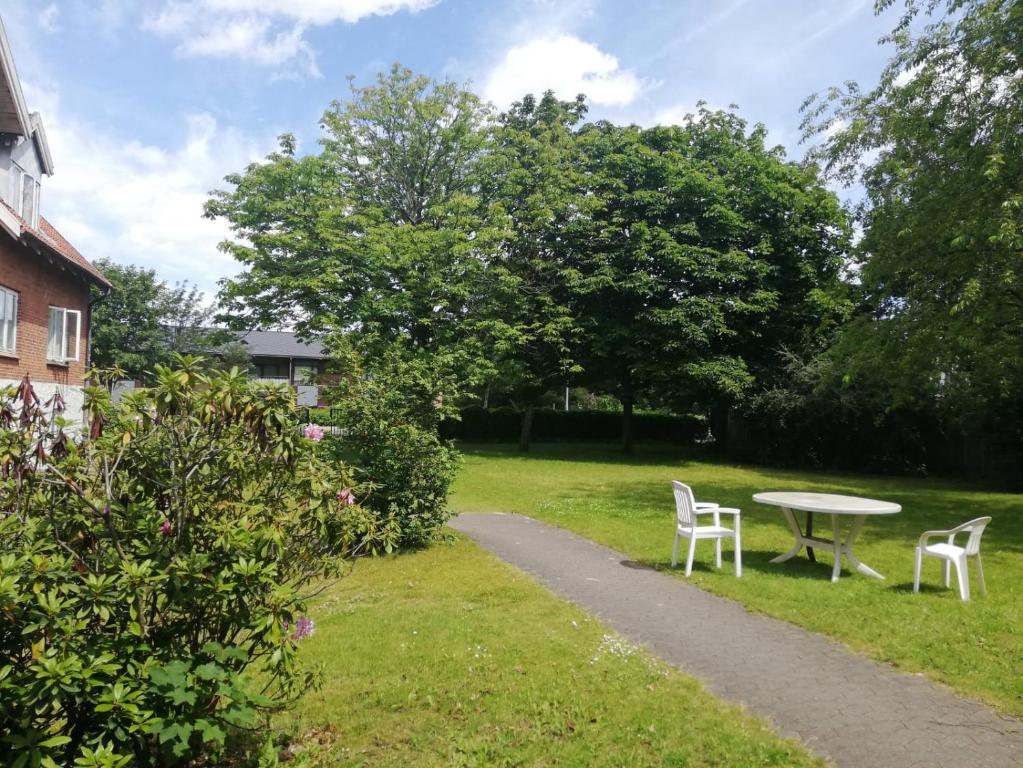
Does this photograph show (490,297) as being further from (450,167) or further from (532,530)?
(532,530)

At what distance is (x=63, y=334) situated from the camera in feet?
64.0

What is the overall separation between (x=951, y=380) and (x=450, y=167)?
18.7 metres

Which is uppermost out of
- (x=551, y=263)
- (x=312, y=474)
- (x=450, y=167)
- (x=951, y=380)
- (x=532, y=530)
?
(x=450, y=167)

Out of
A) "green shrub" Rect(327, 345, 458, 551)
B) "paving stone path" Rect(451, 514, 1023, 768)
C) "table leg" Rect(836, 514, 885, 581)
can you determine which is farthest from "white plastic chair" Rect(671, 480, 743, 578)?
"green shrub" Rect(327, 345, 458, 551)

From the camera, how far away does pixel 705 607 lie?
23.5 feet

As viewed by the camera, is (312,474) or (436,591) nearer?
(312,474)

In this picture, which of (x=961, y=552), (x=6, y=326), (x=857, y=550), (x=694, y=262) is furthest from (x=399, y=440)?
(x=694, y=262)

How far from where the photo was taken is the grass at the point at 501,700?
160 inches

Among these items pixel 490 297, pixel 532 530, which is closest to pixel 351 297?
pixel 490 297

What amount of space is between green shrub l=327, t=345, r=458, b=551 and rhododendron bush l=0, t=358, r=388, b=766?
5494mm

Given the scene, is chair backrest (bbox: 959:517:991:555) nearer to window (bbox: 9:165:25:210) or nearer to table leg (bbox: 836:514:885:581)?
table leg (bbox: 836:514:885:581)

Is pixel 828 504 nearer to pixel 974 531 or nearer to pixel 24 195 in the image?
pixel 974 531

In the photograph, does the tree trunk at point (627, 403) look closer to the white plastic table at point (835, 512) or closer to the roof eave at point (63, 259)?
the roof eave at point (63, 259)

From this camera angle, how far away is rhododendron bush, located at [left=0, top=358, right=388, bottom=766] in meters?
2.92
